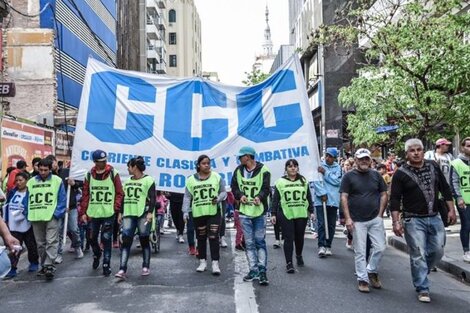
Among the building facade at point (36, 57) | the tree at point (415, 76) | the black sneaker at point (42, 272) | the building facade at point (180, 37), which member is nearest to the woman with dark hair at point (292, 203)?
the black sneaker at point (42, 272)

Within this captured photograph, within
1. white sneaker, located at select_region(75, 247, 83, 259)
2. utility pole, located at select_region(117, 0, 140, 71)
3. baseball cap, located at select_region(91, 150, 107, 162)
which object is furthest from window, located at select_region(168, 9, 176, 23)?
baseball cap, located at select_region(91, 150, 107, 162)

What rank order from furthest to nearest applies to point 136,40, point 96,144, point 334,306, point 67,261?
point 136,40, point 67,261, point 96,144, point 334,306

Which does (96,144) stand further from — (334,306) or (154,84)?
(334,306)

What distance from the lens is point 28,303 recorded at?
277 inches

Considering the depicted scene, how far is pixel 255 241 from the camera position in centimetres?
799

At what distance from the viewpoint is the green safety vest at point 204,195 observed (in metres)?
8.42

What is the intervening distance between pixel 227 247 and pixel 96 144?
3.45 m

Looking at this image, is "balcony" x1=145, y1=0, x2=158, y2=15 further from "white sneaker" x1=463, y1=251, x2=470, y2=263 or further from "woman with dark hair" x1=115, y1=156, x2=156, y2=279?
"white sneaker" x1=463, y1=251, x2=470, y2=263

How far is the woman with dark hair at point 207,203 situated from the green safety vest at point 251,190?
1.53 feet

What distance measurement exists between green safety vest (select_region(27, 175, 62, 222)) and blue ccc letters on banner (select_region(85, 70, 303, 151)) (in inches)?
46.9

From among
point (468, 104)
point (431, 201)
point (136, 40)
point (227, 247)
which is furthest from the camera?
point (136, 40)

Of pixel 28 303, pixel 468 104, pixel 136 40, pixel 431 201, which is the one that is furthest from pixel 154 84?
pixel 136 40

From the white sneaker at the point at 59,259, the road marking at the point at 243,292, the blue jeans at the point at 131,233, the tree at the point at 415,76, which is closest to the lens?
the road marking at the point at 243,292

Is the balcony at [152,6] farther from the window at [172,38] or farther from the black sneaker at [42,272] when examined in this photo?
the black sneaker at [42,272]
